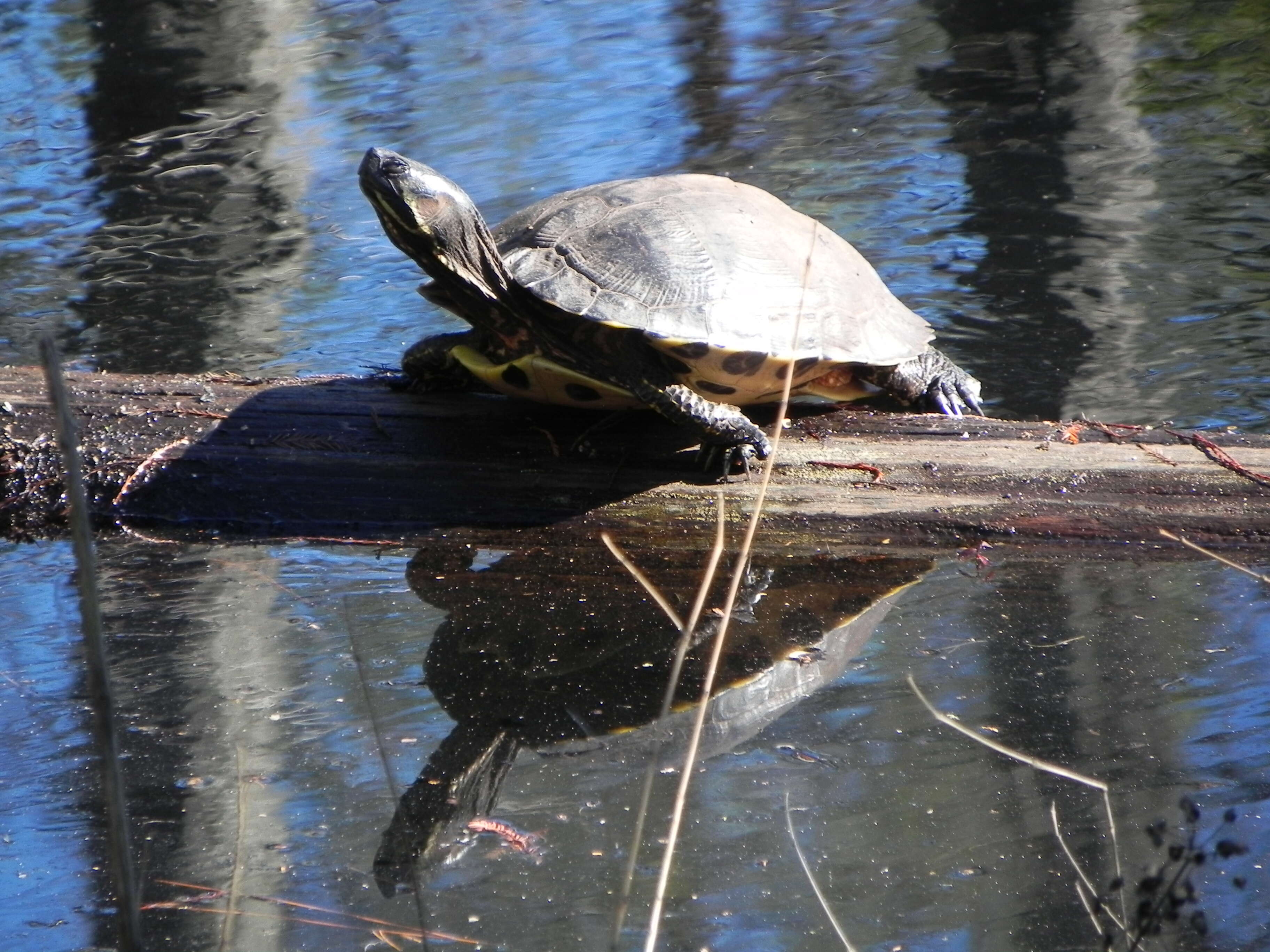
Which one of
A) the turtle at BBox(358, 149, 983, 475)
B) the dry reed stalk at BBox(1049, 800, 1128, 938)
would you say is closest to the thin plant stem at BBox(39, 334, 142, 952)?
the dry reed stalk at BBox(1049, 800, 1128, 938)

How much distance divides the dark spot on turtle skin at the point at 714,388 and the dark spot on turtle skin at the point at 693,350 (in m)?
0.15

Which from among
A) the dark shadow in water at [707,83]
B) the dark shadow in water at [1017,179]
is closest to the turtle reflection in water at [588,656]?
the dark shadow in water at [1017,179]

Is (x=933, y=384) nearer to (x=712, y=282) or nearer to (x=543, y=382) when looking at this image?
(x=712, y=282)

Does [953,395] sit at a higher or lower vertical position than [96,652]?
lower

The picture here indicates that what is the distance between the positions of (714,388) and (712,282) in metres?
0.33

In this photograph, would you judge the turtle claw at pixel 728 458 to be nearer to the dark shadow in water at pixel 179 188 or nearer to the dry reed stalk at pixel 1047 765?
the dry reed stalk at pixel 1047 765

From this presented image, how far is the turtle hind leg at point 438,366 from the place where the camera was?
3.84 metres

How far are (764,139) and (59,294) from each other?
4660 mm

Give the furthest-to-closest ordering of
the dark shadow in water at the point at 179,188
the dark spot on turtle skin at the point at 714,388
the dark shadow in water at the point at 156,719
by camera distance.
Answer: the dark shadow in water at the point at 179,188 < the dark spot on turtle skin at the point at 714,388 < the dark shadow in water at the point at 156,719

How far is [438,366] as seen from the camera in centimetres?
388

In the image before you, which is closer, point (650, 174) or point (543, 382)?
point (543, 382)

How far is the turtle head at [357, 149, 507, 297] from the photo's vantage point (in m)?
3.58

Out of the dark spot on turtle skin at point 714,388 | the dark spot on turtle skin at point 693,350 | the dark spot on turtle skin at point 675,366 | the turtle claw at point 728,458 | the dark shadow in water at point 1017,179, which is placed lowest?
the dark shadow in water at point 1017,179

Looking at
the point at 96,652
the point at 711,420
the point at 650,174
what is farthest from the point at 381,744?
the point at 650,174
